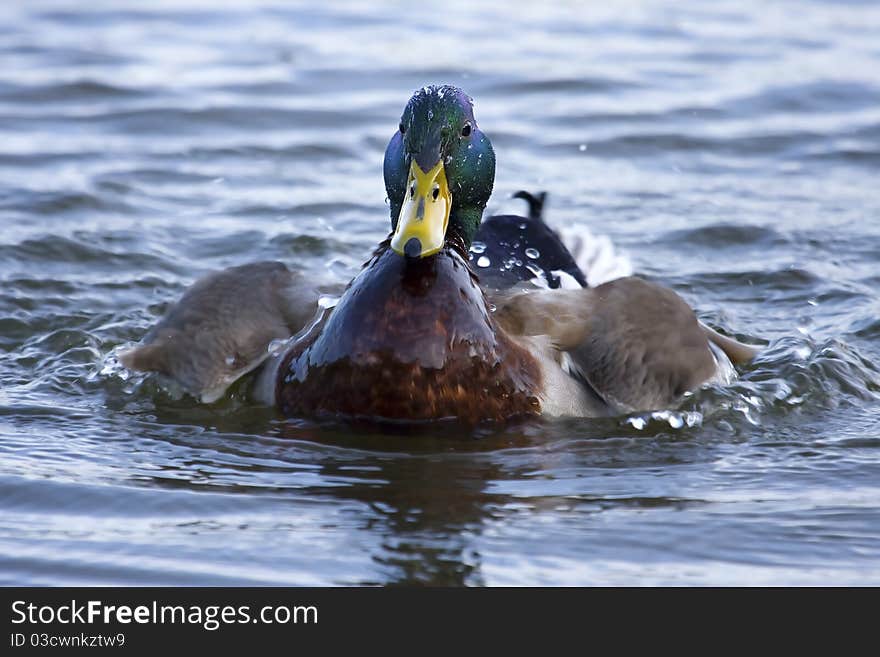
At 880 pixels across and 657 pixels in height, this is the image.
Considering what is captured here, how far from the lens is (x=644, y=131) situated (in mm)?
10578

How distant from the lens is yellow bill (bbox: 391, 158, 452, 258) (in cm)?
533

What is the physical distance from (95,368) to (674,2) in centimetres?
878

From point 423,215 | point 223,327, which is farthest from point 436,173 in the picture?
point 223,327

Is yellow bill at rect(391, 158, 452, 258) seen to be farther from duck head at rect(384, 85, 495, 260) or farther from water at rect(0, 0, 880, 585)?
water at rect(0, 0, 880, 585)

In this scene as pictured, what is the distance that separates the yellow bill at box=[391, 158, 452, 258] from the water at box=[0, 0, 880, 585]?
622 millimetres

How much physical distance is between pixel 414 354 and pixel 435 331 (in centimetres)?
11

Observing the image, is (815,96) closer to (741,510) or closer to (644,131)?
(644,131)

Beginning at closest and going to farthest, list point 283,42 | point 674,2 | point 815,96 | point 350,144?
1. point 350,144
2. point 815,96
3. point 283,42
4. point 674,2

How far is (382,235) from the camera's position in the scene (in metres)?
8.80

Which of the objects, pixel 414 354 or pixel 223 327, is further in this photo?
pixel 223 327

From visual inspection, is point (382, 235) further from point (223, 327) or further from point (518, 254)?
point (223, 327)

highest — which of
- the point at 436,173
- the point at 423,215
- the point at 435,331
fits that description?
the point at 436,173
